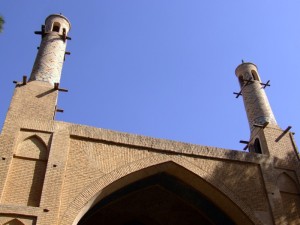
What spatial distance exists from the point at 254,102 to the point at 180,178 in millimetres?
3481

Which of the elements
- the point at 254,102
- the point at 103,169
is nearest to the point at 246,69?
the point at 254,102

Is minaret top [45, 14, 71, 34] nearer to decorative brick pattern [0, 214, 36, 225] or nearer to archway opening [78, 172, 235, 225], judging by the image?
archway opening [78, 172, 235, 225]

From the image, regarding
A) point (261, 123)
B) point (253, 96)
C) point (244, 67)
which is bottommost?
point (261, 123)

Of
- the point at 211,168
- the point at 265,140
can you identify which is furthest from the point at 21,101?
the point at 265,140

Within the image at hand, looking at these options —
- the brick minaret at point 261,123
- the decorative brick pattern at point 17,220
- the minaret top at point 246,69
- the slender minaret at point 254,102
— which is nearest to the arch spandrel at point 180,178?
the decorative brick pattern at point 17,220

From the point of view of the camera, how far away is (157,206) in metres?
9.27

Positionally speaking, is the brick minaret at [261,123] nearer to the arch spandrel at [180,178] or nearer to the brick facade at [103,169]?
the brick facade at [103,169]

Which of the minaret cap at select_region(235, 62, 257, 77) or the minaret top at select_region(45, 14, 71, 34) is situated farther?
the minaret cap at select_region(235, 62, 257, 77)

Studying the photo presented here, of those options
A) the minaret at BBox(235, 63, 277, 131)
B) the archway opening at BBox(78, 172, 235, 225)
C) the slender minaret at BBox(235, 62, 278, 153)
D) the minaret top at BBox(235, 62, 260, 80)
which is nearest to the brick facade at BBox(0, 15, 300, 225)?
the archway opening at BBox(78, 172, 235, 225)

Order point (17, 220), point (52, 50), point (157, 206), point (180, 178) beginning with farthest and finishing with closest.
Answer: point (52, 50), point (157, 206), point (180, 178), point (17, 220)

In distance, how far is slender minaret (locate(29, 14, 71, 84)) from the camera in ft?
29.5

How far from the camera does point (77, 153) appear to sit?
729 cm

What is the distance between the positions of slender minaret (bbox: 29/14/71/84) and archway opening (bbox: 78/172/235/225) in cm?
284

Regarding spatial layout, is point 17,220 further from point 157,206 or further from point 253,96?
point 253,96
